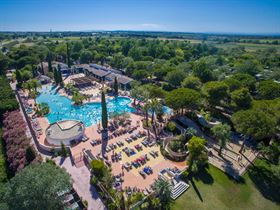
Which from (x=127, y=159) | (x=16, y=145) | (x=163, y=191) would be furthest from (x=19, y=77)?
(x=163, y=191)

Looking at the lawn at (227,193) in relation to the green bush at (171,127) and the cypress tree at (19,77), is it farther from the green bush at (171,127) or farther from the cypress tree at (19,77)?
the cypress tree at (19,77)

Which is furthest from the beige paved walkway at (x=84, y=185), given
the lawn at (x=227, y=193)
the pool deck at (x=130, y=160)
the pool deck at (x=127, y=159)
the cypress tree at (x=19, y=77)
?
the cypress tree at (x=19, y=77)

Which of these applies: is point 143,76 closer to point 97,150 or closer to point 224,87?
point 224,87

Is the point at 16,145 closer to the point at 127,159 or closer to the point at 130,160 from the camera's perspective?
the point at 127,159

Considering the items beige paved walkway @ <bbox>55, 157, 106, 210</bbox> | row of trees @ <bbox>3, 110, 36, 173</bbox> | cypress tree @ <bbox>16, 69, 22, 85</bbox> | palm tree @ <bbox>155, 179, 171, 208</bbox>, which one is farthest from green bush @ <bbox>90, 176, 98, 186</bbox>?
cypress tree @ <bbox>16, 69, 22, 85</bbox>

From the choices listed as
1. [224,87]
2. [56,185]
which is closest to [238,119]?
[224,87]

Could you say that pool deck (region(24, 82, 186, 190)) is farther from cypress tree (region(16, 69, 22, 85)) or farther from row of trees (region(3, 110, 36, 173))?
cypress tree (region(16, 69, 22, 85))
